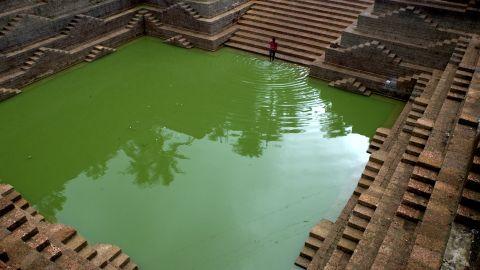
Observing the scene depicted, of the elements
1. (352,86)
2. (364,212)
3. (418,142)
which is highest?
(418,142)

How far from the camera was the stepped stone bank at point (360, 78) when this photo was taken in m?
4.94

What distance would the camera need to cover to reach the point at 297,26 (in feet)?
46.1

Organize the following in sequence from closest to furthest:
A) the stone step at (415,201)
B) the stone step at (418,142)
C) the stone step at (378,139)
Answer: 1. the stone step at (415,201)
2. the stone step at (418,142)
3. the stone step at (378,139)

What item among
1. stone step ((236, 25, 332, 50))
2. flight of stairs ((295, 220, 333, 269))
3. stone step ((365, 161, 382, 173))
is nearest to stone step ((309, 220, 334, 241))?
flight of stairs ((295, 220, 333, 269))

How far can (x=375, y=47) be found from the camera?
1119 centimetres

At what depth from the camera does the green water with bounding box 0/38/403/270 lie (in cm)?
692

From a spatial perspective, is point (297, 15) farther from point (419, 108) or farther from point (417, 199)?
point (417, 199)

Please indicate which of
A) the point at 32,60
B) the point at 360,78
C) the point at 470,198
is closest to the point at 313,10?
the point at 360,78

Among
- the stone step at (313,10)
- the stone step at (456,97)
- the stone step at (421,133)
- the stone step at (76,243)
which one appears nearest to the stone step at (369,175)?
the stone step at (421,133)

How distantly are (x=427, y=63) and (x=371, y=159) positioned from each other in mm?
4713

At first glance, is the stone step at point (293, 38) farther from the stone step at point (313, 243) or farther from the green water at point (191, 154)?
the stone step at point (313, 243)

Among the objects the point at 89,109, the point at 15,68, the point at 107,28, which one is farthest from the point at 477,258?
the point at 107,28

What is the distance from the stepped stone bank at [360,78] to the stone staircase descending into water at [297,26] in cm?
4

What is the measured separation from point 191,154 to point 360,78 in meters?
5.57
